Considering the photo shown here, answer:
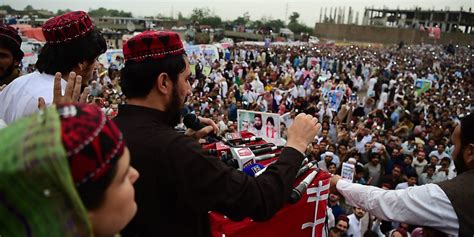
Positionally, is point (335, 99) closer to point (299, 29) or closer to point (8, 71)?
point (8, 71)

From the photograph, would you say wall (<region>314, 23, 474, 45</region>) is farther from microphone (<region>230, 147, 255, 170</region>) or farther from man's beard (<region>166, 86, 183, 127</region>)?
man's beard (<region>166, 86, 183, 127</region>)

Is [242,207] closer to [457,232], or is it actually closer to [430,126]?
[457,232]

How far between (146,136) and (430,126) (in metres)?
9.70

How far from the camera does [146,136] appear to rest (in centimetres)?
141

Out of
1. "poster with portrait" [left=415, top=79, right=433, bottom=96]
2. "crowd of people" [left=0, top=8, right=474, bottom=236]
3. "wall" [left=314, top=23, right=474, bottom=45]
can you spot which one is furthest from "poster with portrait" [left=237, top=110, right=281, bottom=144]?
"wall" [left=314, top=23, right=474, bottom=45]

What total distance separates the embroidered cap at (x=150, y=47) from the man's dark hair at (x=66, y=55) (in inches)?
Result: 23.0

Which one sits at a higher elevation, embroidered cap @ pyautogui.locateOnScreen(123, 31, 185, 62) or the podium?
embroidered cap @ pyautogui.locateOnScreen(123, 31, 185, 62)

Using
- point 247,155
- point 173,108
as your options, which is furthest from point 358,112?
point 173,108

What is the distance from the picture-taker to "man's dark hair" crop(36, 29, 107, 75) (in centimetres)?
201

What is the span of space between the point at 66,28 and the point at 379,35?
6430 centimetres

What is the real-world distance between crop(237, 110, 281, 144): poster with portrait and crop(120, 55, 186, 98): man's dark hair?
948 mm

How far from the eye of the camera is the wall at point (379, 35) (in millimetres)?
55375

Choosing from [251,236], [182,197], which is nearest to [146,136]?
[182,197]

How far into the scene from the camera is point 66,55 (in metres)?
2.01
